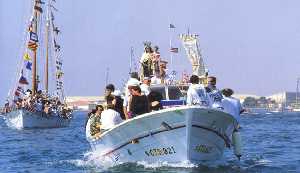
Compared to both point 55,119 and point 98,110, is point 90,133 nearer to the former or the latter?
point 98,110

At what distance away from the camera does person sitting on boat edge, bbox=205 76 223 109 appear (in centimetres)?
2053

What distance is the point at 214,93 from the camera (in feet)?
67.9

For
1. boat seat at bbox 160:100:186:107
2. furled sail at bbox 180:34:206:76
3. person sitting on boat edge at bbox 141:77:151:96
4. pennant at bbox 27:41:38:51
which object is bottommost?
boat seat at bbox 160:100:186:107

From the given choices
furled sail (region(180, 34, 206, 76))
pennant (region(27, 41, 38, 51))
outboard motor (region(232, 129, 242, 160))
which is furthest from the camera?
pennant (region(27, 41, 38, 51))

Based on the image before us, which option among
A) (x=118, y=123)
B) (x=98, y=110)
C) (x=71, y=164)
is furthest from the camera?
(x=71, y=164)

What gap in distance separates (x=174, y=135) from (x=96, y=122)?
149 inches

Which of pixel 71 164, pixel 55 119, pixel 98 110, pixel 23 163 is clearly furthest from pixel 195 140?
pixel 55 119

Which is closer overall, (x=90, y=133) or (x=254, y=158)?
(x=90, y=133)

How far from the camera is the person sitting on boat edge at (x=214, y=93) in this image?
2053cm

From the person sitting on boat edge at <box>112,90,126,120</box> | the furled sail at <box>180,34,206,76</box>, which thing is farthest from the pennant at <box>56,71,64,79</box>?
the person sitting on boat edge at <box>112,90,126,120</box>

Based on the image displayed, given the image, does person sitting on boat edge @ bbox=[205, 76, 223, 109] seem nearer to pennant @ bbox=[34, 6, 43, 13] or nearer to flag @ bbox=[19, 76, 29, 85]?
flag @ bbox=[19, 76, 29, 85]

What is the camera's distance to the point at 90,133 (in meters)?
23.3

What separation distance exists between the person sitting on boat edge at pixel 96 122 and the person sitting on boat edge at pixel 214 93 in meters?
3.54

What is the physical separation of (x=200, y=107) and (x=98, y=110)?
4612 mm
